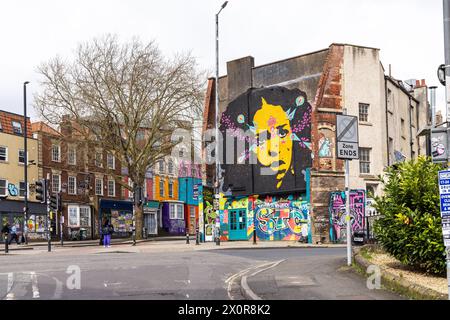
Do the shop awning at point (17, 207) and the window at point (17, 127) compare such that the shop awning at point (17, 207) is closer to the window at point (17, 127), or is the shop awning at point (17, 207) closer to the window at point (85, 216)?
the window at point (85, 216)

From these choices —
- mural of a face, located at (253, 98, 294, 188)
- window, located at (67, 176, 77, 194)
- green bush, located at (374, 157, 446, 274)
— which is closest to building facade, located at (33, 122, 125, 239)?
window, located at (67, 176, 77, 194)

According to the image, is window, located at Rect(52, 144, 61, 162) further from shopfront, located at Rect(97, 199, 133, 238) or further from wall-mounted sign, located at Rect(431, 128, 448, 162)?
wall-mounted sign, located at Rect(431, 128, 448, 162)

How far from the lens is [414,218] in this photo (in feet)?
41.2

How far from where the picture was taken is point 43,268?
59.2 feet

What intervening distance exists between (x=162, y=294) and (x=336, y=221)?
22.5m

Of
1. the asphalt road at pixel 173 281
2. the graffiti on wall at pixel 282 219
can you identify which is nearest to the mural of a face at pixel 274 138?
the graffiti on wall at pixel 282 219

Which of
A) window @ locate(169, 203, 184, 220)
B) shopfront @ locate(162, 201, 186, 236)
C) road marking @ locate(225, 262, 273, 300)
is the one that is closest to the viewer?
road marking @ locate(225, 262, 273, 300)

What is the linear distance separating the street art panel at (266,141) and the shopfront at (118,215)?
2240cm

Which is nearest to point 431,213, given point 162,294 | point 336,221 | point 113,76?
point 162,294

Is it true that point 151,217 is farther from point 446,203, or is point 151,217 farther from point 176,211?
point 446,203

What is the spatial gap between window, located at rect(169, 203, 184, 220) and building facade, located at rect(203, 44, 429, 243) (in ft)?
96.2

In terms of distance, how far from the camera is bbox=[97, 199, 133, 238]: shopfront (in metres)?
58.7

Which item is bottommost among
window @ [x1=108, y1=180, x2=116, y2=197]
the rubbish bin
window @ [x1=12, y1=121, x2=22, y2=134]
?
the rubbish bin

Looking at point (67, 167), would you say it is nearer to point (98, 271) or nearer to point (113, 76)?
point (113, 76)
